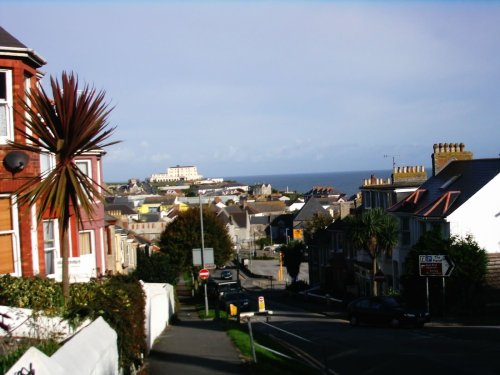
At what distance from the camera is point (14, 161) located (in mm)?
15133

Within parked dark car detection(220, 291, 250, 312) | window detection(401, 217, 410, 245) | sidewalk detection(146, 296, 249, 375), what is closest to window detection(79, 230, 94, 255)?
sidewalk detection(146, 296, 249, 375)

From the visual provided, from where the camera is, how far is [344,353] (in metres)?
22.5

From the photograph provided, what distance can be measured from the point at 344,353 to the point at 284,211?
14100 cm

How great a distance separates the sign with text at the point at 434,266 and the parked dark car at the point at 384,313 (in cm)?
214

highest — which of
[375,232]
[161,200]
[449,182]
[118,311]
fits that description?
[449,182]

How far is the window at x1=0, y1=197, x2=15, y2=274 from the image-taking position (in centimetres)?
1541

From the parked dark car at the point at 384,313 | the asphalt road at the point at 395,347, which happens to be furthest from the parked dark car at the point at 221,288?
the parked dark car at the point at 384,313

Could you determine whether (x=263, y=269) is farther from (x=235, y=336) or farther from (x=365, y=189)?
(x=235, y=336)

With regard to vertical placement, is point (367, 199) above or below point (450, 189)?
below

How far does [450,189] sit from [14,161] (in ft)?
102

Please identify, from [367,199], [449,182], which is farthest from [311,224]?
[449,182]

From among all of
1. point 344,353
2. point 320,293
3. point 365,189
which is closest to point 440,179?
point 365,189

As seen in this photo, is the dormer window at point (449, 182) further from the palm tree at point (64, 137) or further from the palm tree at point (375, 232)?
the palm tree at point (64, 137)

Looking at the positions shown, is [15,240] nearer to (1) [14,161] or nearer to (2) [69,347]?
(1) [14,161]
